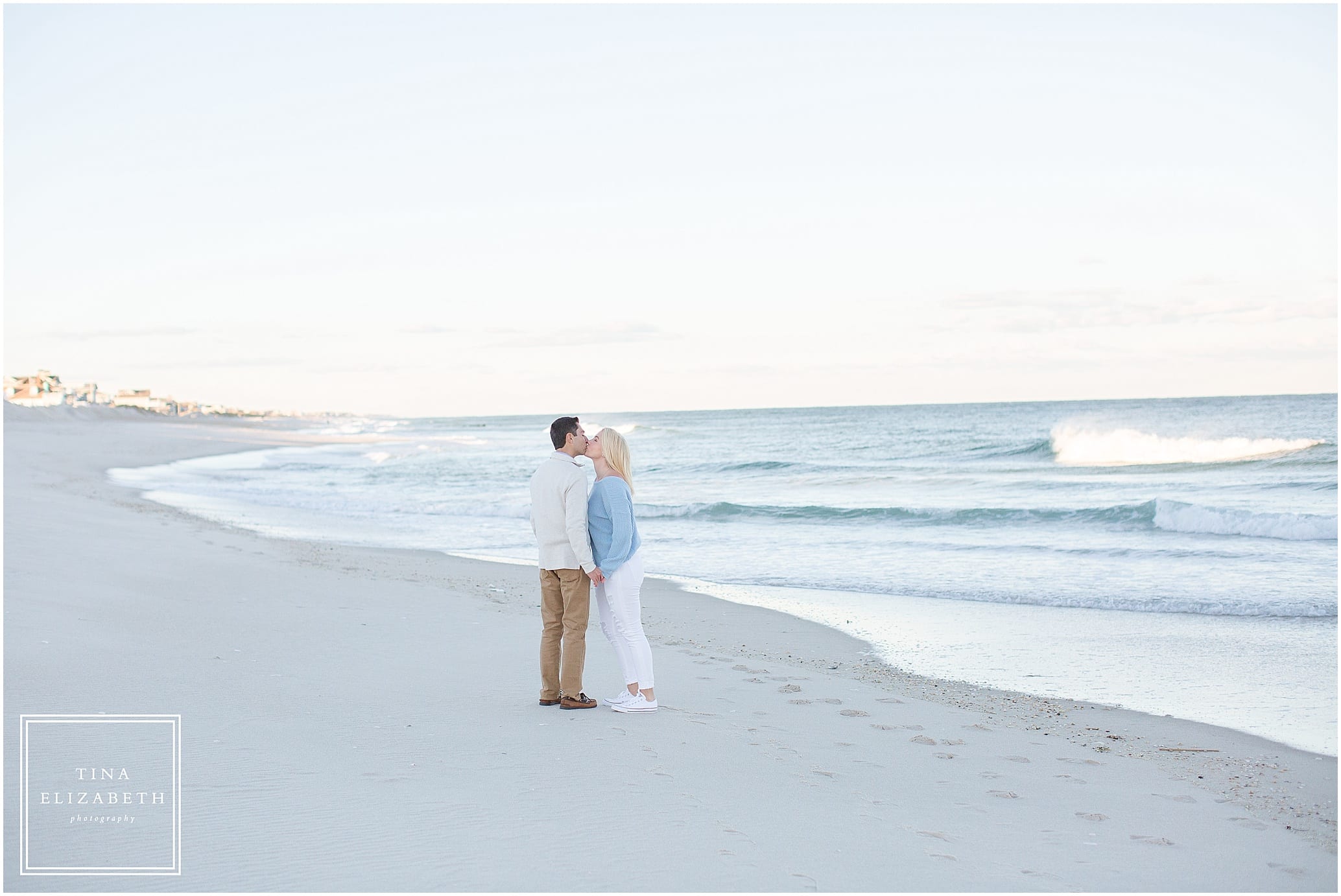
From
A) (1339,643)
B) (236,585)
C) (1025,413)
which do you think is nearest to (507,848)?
(236,585)

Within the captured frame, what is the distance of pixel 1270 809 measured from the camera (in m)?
4.36

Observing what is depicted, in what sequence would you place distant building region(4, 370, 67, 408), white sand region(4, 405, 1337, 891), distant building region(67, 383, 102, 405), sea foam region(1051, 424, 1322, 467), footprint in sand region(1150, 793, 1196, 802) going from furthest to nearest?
distant building region(67, 383, 102, 405)
distant building region(4, 370, 67, 408)
sea foam region(1051, 424, 1322, 467)
footprint in sand region(1150, 793, 1196, 802)
white sand region(4, 405, 1337, 891)

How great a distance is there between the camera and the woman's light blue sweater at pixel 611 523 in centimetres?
536

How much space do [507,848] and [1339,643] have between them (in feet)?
24.4

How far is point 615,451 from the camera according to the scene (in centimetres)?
541

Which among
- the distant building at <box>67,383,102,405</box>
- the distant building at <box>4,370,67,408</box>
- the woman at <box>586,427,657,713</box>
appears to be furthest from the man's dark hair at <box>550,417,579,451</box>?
the distant building at <box>67,383,102,405</box>

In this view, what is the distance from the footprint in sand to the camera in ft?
14.6

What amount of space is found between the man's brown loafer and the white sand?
163mm

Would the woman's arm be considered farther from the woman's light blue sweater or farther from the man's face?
the man's face

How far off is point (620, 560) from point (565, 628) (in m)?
0.57

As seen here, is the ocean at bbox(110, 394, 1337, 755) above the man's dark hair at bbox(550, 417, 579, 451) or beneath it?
beneath

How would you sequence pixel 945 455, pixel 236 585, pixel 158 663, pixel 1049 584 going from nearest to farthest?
pixel 158 663, pixel 236 585, pixel 1049 584, pixel 945 455

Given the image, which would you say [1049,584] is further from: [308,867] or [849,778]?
[308,867]

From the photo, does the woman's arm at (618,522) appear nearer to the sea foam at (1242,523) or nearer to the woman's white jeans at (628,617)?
A: the woman's white jeans at (628,617)
